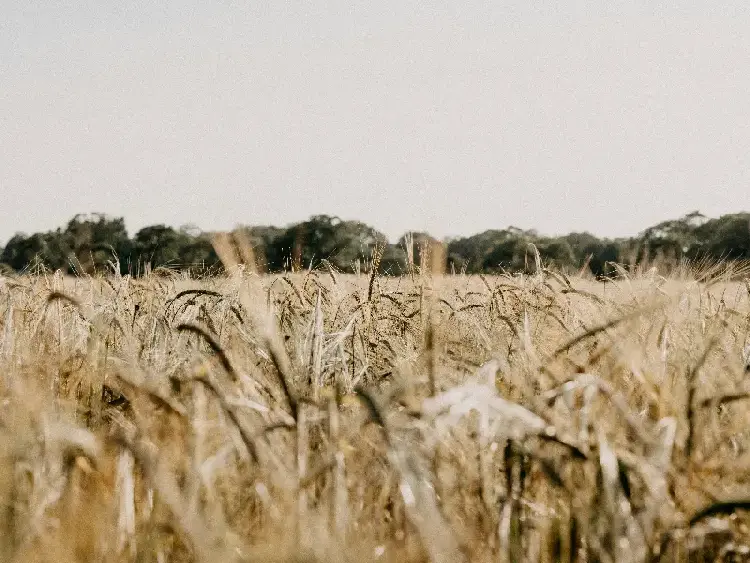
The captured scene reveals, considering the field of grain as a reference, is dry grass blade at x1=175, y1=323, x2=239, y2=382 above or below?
above

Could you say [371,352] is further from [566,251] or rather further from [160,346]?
[566,251]

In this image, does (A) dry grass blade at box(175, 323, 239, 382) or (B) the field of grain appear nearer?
(B) the field of grain

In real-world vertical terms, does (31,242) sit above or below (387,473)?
above

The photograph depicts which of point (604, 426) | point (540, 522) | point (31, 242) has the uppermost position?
point (31, 242)

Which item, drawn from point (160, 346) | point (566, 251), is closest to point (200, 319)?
point (160, 346)

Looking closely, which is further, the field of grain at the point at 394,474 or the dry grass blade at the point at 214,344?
the dry grass blade at the point at 214,344

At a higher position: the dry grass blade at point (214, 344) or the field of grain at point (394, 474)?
the dry grass blade at point (214, 344)

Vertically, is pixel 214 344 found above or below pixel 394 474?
above

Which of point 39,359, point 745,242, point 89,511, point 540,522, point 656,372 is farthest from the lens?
point 745,242

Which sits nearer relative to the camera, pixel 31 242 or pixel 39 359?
pixel 39 359

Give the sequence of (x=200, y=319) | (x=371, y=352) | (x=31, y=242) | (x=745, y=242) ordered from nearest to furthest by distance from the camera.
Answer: (x=371, y=352) < (x=200, y=319) < (x=745, y=242) < (x=31, y=242)

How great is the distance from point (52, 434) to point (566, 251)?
4297 cm

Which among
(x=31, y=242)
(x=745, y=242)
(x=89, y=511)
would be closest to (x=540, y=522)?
(x=89, y=511)

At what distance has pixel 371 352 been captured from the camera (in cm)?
284
